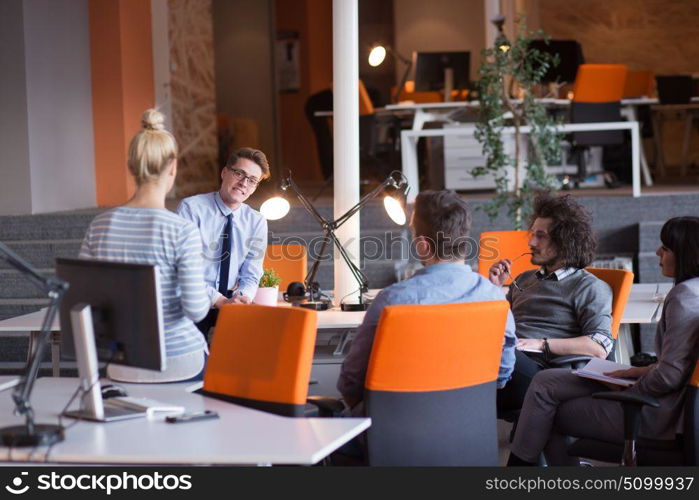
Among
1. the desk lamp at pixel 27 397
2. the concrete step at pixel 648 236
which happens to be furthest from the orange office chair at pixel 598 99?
the desk lamp at pixel 27 397

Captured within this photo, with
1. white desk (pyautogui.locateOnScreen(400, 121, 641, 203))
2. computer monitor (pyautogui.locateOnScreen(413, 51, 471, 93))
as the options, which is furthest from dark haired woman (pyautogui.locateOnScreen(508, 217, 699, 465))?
computer monitor (pyautogui.locateOnScreen(413, 51, 471, 93))

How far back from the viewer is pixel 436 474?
9.57 feet

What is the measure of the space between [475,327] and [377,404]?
0.36 m

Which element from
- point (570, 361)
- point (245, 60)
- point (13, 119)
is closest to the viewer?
point (570, 361)

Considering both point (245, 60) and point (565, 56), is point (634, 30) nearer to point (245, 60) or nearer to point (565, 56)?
point (565, 56)

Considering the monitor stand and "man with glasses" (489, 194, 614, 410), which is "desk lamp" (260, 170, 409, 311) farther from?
the monitor stand

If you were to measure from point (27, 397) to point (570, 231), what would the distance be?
92.9 inches

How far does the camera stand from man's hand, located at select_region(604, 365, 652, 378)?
3.48 m

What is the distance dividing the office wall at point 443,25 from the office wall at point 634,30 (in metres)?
1.38

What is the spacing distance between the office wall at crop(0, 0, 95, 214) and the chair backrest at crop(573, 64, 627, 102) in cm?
448

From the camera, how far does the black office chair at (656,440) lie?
10.4 feet

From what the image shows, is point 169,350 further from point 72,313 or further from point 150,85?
point 150,85

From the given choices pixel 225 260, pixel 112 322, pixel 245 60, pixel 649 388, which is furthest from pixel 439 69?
pixel 112 322

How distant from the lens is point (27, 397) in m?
2.60
